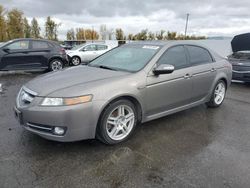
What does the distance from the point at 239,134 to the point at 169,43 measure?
1.97m

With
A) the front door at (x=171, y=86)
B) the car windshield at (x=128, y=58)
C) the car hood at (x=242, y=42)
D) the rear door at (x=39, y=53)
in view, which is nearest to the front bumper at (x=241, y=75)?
the car hood at (x=242, y=42)

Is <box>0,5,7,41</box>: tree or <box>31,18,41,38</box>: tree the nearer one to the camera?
<box>0,5,7,41</box>: tree

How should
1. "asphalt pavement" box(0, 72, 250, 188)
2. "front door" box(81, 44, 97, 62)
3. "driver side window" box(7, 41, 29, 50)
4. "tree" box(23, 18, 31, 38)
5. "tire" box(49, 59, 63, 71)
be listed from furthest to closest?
1. "tree" box(23, 18, 31, 38)
2. "front door" box(81, 44, 97, 62)
3. "tire" box(49, 59, 63, 71)
4. "driver side window" box(7, 41, 29, 50)
5. "asphalt pavement" box(0, 72, 250, 188)

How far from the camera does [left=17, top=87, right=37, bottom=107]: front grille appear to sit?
2.83 metres

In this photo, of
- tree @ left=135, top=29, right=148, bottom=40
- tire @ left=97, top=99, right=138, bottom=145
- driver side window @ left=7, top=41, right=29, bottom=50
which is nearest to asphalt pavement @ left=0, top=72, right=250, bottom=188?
tire @ left=97, top=99, right=138, bottom=145

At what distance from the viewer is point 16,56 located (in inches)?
341

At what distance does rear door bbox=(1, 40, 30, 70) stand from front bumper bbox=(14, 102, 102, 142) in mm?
6756

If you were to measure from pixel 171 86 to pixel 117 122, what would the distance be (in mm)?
1152

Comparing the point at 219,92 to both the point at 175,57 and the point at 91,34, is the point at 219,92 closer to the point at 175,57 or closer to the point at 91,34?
the point at 175,57

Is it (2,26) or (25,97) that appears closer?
(25,97)

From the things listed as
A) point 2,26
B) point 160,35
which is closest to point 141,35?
point 160,35

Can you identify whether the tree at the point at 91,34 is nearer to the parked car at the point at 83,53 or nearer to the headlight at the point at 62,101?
the parked car at the point at 83,53

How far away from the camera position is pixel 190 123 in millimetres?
4004

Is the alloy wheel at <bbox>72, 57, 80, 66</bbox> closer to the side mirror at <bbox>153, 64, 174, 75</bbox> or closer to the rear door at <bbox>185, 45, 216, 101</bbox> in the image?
the rear door at <bbox>185, 45, 216, 101</bbox>
